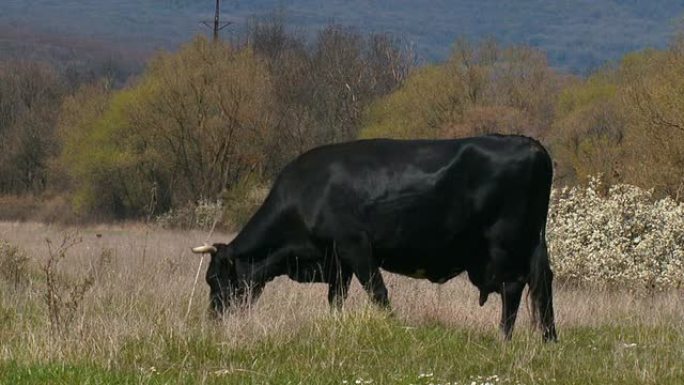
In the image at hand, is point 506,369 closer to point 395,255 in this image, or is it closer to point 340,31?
point 395,255

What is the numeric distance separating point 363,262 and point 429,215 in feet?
2.66

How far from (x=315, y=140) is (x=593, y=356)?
177 feet

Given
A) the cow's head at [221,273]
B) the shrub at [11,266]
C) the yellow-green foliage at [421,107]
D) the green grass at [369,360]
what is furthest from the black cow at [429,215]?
the yellow-green foliage at [421,107]

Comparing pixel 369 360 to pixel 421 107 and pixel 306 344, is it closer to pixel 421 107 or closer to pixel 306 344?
A: pixel 306 344

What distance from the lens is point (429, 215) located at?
1134 centimetres

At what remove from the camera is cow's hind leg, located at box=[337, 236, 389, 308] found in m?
11.2

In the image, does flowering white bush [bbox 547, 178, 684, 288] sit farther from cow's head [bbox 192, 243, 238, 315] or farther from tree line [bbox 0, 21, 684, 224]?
tree line [bbox 0, 21, 684, 224]

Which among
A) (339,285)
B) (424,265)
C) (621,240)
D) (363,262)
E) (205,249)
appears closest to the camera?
(363,262)

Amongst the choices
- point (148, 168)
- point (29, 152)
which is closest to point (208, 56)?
point (148, 168)

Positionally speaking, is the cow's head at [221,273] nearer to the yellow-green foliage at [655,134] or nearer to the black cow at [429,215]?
the black cow at [429,215]

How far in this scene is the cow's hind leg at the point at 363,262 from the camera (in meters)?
11.2

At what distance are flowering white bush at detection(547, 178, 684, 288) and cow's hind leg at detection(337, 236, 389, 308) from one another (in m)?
8.29

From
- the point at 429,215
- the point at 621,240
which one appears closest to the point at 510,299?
the point at 429,215

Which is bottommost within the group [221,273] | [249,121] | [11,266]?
[249,121]
